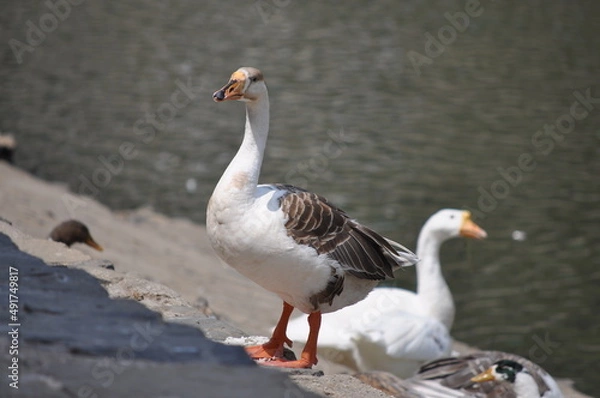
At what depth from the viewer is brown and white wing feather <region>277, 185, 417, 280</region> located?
5.18m

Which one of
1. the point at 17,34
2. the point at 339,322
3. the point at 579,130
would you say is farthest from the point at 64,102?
the point at 339,322

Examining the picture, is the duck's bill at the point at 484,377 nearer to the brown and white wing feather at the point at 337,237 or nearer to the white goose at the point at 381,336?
the white goose at the point at 381,336

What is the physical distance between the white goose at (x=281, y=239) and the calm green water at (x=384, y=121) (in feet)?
16.0

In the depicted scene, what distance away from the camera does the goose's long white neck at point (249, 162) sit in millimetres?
5109

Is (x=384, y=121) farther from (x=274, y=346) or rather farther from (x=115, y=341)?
(x=115, y=341)

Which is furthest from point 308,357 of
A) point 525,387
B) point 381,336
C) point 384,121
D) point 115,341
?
point 384,121

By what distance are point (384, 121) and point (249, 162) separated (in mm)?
12186

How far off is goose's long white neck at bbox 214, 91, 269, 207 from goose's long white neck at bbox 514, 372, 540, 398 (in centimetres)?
298

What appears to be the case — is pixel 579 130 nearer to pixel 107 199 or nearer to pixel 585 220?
pixel 585 220

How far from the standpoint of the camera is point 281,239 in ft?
16.6

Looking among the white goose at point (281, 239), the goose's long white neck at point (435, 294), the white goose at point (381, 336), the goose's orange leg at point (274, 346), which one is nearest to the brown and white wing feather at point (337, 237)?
the white goose at point (281, 239)

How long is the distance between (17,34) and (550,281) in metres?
16.7

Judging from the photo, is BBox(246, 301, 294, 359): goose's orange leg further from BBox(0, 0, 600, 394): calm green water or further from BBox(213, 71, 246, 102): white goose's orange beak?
BBox(0, 0, 600, 394): calm green water

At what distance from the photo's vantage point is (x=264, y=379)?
359 cm
